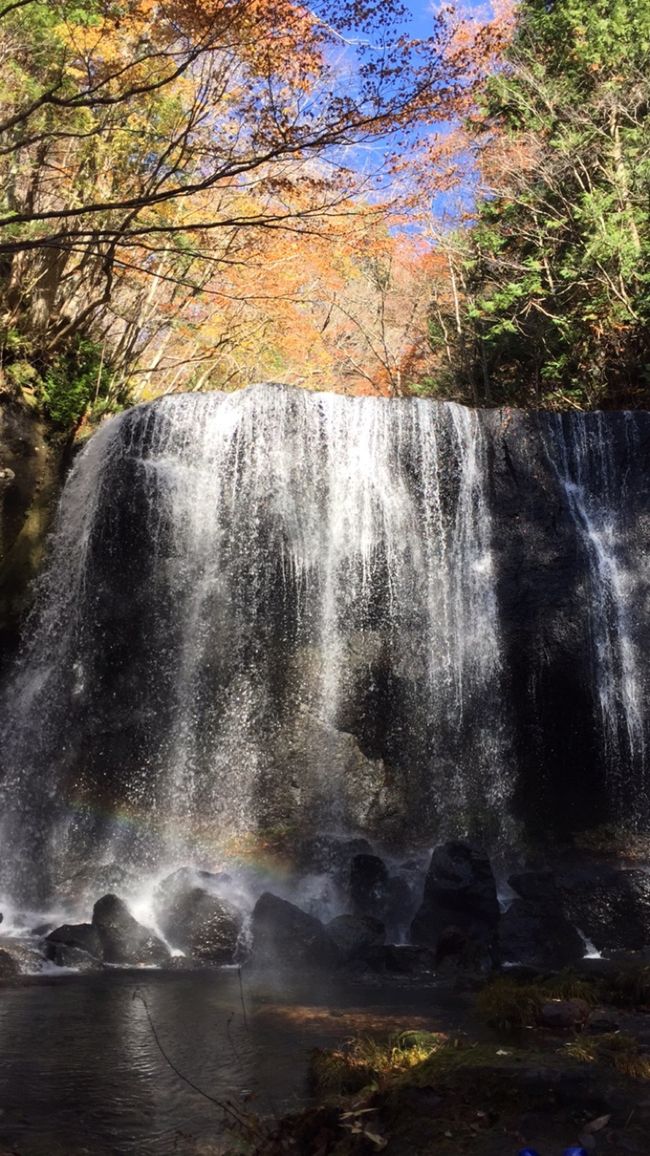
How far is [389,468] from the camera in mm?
13648

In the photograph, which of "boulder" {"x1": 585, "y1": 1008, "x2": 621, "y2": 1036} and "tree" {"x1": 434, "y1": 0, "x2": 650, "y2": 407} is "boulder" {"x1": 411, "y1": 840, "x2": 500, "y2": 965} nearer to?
"boulder" {"x1": 585, "y1": 1008, "x2": 621, "y2": 1036}

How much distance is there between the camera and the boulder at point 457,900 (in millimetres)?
9125

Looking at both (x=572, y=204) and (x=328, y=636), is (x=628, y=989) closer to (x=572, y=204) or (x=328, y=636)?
(x=328, y=636)

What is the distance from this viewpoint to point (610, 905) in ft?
32.6

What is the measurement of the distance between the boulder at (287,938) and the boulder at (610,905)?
290 centimetres

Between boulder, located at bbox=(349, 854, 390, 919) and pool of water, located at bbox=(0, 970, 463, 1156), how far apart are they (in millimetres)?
1998

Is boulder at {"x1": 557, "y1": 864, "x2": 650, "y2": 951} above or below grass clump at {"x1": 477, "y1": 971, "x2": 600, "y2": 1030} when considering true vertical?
above

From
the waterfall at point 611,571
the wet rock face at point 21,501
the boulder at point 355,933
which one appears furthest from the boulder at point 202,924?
the waterfall at point 611,571

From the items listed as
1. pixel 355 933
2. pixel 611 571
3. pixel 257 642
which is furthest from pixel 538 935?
pixel 611 571

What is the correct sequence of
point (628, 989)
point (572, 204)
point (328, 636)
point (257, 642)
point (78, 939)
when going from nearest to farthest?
1. point (628, 989)
2. point (78, 939)
3. point (257, 642)
4. point (328, 636)
5. point (572, 204)

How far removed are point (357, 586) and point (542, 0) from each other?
14.4 m

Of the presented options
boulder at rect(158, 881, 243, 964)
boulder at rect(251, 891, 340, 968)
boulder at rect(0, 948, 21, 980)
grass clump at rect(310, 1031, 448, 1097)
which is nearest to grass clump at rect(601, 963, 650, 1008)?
grass clump at rect(310, 1031, 448, 1097)

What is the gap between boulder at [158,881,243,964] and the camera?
880 cm

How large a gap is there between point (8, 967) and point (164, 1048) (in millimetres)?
2865
